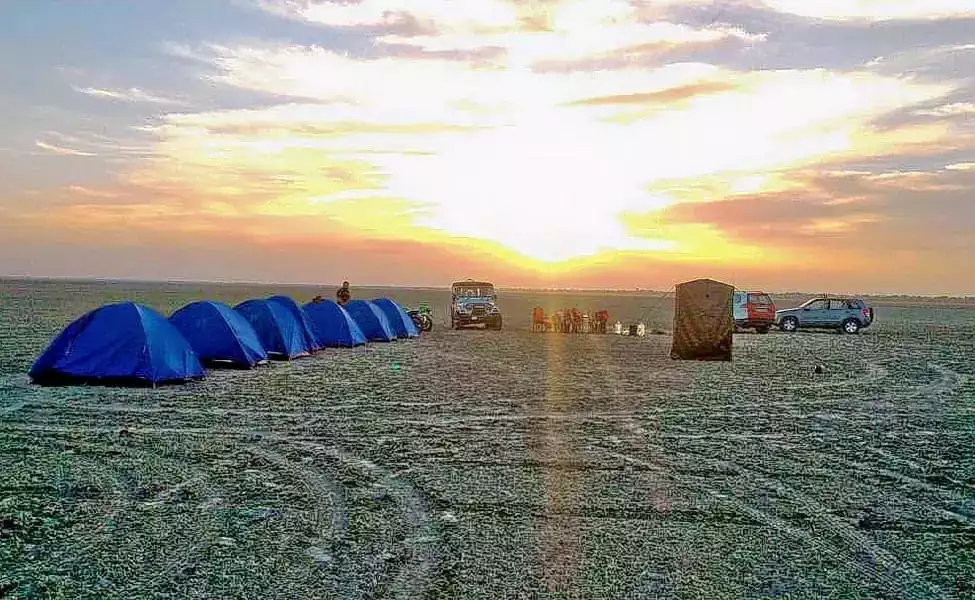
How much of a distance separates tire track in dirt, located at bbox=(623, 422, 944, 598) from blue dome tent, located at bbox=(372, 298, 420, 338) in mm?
22805

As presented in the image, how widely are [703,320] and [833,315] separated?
1883 cm

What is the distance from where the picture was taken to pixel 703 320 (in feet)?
82.9

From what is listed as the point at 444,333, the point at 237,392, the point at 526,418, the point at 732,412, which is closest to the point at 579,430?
the point at 526,418

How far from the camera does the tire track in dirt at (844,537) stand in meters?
6.03

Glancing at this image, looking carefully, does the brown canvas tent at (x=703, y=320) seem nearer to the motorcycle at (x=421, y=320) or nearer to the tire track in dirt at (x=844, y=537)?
the motorcycle at (x=421, y=320)

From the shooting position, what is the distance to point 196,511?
7535 mm

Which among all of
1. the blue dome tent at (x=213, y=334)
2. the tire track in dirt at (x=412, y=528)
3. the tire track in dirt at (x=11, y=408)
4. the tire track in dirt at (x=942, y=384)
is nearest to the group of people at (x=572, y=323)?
the tire track in dirt at (x=942, y=384)

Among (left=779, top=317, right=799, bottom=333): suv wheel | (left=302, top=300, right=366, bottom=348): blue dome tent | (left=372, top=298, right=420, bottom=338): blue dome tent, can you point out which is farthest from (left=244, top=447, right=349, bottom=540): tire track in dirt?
(left=779, top=317, right=799, bottom=333): suv wheel

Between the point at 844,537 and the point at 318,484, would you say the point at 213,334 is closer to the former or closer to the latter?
the point at 318,484

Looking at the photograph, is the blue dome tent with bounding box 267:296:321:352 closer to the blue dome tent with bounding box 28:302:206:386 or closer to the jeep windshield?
the blue dome tent with bounding box 28:302:206:386

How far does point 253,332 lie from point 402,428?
9.44m

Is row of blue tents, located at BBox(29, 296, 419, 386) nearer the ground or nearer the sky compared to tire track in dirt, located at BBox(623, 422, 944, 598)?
nearer the sky

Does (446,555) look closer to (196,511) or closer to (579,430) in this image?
(196,511)

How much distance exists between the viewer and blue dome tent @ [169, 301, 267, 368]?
753 inches
